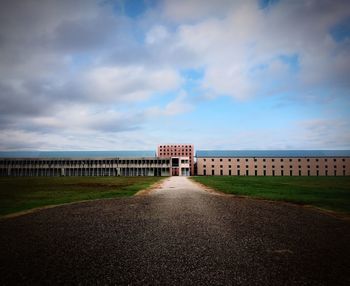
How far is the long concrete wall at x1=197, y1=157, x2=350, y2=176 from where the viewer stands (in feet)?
403

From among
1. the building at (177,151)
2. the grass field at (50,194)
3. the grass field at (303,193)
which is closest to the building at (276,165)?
the building at (177,151)

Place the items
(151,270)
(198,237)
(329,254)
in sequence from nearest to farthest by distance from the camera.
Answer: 1. (151,270)
2. (329,254)
3. (198,237)

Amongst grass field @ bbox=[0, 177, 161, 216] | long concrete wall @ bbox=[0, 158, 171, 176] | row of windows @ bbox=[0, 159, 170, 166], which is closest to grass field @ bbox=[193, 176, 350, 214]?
Answer: grass field @ bbox=[0, 177, 161, 216]

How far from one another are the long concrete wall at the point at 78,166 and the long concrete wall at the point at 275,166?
29.6m

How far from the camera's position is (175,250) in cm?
943

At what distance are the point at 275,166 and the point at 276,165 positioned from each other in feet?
2.61

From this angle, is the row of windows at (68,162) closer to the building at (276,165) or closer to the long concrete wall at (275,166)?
the building at (276,165)

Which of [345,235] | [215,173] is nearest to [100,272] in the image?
[345,235]

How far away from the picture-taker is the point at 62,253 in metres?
9.16

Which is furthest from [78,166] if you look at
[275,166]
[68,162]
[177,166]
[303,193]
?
[303,193]

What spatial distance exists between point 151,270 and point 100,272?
1700mm

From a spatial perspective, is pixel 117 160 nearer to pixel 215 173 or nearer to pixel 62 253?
pixel 215 173

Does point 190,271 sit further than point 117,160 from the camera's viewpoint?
No

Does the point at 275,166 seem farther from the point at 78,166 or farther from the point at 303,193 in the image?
the point at 78,166
